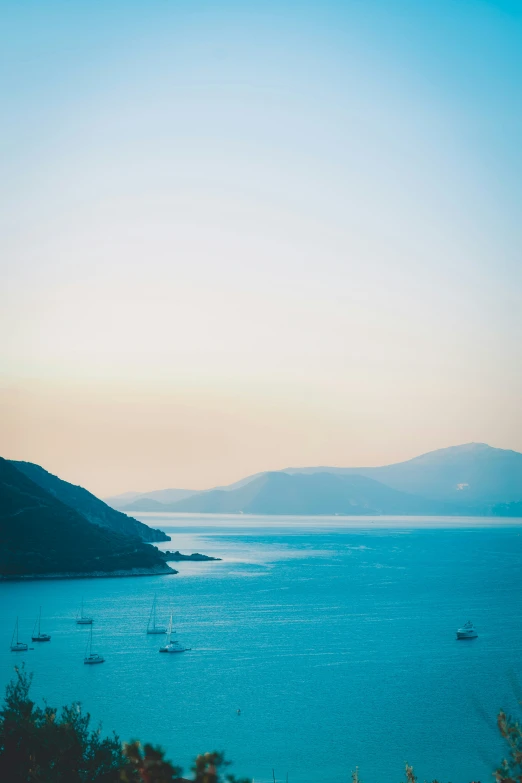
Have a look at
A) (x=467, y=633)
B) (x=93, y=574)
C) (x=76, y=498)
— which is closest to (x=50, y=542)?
(x=93, y=574)

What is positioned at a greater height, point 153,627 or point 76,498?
point 76,498

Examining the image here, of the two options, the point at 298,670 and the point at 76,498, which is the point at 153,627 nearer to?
the point at 298,670

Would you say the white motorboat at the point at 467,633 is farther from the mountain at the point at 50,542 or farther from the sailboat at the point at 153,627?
the mountain at the point at 50,542

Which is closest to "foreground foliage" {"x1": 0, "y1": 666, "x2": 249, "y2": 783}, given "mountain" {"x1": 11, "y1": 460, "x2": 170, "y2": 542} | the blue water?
the blue water

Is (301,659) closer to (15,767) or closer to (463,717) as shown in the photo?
(463,717)

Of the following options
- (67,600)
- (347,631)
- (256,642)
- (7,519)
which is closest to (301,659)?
(256,642)

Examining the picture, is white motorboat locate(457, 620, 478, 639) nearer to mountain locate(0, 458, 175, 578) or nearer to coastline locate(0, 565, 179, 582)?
coastline locate(0, 565, 179, 582)
